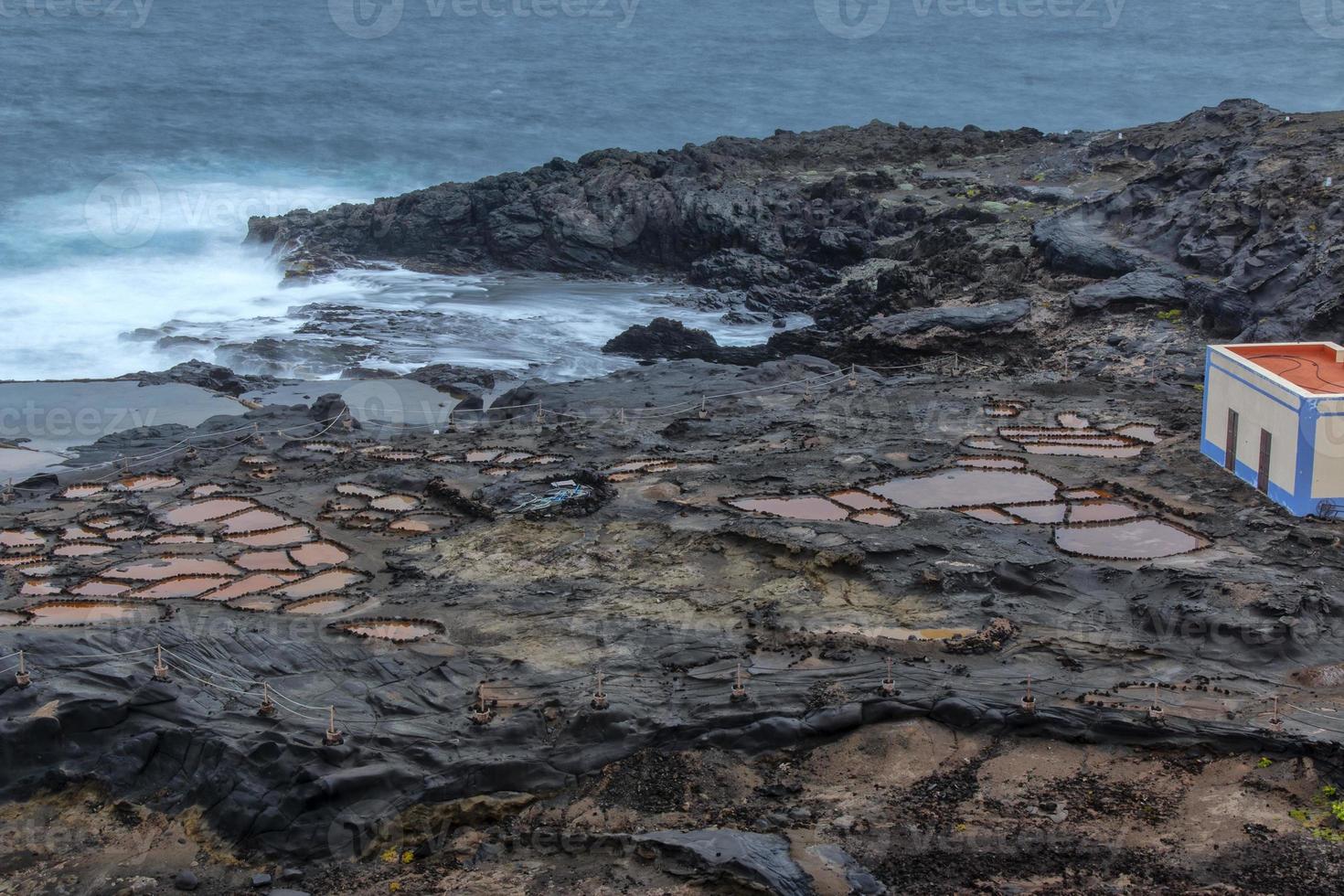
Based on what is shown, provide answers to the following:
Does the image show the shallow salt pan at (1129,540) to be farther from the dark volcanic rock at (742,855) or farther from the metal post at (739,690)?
the dark volcanic rock at (742,855)

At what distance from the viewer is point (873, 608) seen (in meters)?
25.4

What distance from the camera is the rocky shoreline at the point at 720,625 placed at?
18.9m

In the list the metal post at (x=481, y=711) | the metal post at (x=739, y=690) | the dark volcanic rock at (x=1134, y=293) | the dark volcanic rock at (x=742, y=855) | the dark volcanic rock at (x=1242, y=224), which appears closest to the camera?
the dark volcanic rock at (x=742, y=855)

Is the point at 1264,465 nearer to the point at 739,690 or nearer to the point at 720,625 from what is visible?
the point at 720,625

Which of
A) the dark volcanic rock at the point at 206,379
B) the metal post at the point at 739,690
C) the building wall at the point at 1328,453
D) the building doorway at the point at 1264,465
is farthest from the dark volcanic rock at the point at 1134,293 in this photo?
the metal post at the point at 739,690


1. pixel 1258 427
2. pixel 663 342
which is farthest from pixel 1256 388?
pixel 663 342

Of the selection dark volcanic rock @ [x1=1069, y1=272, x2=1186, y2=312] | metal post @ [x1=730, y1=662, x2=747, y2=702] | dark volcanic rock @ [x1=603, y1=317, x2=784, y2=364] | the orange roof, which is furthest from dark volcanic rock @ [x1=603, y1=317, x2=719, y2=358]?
metal post @ [x1=730, y1=662, x2=747, y2=702]

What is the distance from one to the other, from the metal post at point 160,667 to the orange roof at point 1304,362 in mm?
22881

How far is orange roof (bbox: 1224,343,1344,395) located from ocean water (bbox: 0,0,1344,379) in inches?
942

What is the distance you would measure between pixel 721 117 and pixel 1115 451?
274 feet

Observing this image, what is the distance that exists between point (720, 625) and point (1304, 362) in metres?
16.5

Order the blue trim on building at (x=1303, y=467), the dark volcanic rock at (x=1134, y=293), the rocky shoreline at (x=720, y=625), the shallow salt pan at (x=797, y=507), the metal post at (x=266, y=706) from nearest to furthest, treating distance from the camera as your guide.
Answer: the rocky shoreline at (x=720, y=625), the metal post at (x=266, y=706), the blue trim on building at (x=1303, y=467), the shallow salt pan at (x=797, y=507), the dark volcanic rock at (x=1134, y=293)

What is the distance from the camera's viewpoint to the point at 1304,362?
32781 millimetres

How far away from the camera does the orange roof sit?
31.1m
